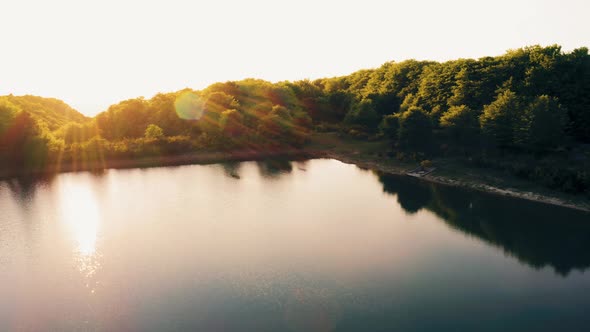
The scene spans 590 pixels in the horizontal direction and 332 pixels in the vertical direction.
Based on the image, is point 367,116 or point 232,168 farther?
point 367,116

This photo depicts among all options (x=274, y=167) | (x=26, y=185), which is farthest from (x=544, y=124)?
(x=26, y=185)

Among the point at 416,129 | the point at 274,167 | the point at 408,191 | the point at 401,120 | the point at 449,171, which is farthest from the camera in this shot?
the point at 401,120

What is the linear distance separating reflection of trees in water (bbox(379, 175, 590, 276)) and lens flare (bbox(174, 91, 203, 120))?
61.1m

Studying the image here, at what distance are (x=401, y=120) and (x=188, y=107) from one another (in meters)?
60.7

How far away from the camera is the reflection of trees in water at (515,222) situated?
4046 centimetres

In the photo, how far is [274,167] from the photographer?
3157 inches

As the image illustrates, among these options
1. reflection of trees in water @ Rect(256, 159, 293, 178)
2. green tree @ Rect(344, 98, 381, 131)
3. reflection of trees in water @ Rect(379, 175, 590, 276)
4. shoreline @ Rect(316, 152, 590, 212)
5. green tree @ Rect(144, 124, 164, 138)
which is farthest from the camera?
green tree @ Rect(344, 98, 381, 131)

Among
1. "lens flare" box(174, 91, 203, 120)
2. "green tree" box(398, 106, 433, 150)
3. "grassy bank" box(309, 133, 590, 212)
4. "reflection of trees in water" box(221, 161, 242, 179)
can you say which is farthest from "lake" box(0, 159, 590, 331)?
"lens flare" box(174, 91, 203, 120)

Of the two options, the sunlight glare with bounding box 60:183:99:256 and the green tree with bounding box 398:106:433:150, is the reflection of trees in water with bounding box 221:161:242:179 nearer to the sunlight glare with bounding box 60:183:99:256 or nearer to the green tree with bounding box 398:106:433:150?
the sunlight glare with bounding box 60:183:99:256

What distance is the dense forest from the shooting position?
64.9 m

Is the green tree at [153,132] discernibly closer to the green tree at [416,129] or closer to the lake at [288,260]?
the lake at [288,260]

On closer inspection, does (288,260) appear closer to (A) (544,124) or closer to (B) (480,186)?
(B) (480,186)

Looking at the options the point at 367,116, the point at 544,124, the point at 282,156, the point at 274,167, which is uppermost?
the point at 367,116

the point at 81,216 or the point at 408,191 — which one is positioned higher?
the point at 408,191
